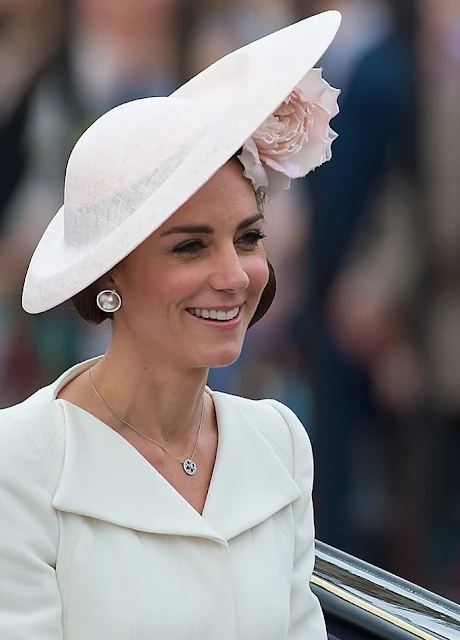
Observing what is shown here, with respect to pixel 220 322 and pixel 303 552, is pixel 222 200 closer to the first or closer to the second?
pixel 220 322

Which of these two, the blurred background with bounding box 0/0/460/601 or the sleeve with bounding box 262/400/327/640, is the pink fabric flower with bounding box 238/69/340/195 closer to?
the sleeve with bounding box 262/400/327/640

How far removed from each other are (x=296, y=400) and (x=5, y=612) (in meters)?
3.35

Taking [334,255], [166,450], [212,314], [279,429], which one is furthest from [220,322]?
[334,255]

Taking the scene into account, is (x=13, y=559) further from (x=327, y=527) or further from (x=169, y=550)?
(x=327, y=527)

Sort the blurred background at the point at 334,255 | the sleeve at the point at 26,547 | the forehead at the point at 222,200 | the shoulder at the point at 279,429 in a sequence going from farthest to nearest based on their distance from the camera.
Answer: the blurred background at the point at 334,255, the shoulder at the point at 279,429, the forehead at the point at 222,200, the sleeve at the point at 26,547

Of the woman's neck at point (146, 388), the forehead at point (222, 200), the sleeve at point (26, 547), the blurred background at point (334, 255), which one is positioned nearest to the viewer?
the sleeve at point (26, 547)

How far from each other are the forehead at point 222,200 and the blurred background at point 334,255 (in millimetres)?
2900

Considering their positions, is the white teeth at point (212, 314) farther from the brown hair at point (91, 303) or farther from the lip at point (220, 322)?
the brown hair at point (91, 303)

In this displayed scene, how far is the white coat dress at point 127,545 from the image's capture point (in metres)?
1.86

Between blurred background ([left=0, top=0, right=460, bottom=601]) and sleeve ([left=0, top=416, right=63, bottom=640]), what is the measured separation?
309cm

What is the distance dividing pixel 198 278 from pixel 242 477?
396 millimetres

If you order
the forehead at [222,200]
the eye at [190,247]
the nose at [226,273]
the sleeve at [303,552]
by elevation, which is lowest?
the sleeve at [303,552]

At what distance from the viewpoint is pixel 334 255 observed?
5.00 m

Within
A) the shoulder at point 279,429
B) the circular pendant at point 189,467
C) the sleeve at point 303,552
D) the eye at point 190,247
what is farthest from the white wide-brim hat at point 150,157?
the sleeve at point 303,552
